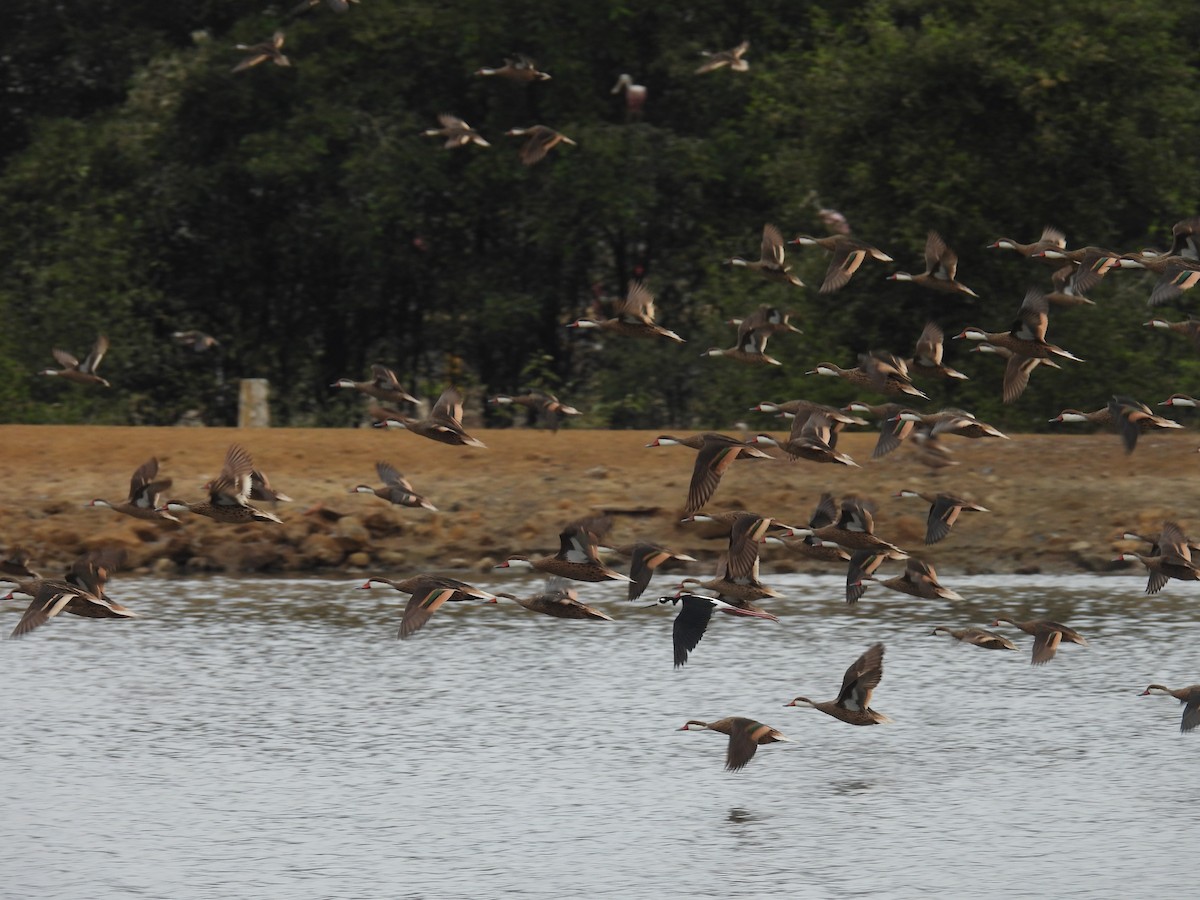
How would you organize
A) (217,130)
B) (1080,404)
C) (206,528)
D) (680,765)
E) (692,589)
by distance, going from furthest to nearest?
(217,130), (1080,404), (206,528), (692,589), (680,765)

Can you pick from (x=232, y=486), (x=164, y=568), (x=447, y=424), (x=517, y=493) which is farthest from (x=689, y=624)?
(x=517, y=493)

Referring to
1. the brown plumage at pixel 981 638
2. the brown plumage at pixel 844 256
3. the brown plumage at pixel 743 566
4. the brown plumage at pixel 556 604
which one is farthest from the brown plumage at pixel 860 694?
the brown plumage at pixel 844 256

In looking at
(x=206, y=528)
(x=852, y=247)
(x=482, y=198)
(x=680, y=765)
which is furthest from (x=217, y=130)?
(x=680, y=765)

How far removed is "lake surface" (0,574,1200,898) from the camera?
10602mm

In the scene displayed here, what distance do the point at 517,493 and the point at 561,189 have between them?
790 cm

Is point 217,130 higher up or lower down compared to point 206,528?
higher up

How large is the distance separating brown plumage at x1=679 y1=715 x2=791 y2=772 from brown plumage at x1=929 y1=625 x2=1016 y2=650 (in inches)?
105

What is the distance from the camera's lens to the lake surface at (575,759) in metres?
10.6

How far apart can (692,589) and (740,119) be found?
1684 centimetres

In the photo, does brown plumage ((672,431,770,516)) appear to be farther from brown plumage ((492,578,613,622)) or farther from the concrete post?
the concrete post

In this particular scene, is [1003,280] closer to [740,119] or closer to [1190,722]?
[740,119]

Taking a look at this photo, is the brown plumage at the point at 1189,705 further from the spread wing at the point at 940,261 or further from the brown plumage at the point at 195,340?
the brown plumage at the point at 195,340

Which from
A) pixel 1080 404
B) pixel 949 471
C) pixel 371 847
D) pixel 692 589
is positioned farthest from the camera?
pixel 1080 404

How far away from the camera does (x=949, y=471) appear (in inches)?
913
